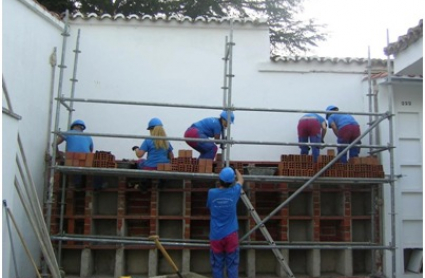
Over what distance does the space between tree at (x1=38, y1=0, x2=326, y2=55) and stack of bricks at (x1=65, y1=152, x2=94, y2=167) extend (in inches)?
259

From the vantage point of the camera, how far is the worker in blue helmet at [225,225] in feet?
19.4

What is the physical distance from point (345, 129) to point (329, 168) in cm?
82

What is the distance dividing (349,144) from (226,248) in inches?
101

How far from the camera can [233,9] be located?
14539 millimetres

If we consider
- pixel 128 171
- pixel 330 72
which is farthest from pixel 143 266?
pixel 330 72

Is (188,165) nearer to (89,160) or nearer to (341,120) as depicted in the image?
(89,160)

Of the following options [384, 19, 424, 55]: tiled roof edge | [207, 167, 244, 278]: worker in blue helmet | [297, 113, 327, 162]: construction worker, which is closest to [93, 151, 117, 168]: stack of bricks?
[207, 167, 244, 278]: worker in blue helmet

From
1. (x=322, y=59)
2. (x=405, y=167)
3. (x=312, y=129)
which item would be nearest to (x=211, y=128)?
(x=312, y=129)

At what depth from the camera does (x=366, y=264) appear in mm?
7293

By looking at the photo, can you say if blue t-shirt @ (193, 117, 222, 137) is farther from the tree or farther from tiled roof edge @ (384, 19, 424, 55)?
the tree

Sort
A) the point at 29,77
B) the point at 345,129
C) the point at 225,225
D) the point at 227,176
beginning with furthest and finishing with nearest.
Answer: the point at 345,129 → the point at 29,77 → the point at 225,225 → the point at 227,176

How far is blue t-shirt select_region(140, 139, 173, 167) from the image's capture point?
6733mm

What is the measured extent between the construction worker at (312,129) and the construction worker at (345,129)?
7.2 inches

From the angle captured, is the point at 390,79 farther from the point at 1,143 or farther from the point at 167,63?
the point at 1,143
